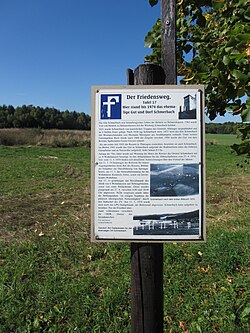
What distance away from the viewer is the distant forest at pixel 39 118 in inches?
2159

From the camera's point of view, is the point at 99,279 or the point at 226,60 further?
the point at 99,279

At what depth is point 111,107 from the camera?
1.81 metres

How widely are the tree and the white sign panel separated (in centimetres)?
27

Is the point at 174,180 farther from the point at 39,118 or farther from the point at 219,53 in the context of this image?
the point at 39,118

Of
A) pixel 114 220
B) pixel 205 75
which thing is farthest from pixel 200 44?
pixel 114 220

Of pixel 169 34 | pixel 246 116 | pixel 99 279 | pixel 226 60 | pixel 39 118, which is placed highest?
pixel 39 118

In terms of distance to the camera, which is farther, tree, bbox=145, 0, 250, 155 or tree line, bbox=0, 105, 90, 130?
tree line, bbox=0, 105, 90, 130

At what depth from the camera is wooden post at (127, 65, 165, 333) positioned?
1.87 meters

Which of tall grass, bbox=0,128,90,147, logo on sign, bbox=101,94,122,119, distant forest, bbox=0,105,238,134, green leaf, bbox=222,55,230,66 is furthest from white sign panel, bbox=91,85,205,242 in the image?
distant forest, bbox=0,105,238,134

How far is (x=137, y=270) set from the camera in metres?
1.88

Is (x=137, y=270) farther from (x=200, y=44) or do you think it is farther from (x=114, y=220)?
(x=200, y=44)

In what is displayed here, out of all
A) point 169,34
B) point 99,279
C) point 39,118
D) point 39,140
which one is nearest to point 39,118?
point 39,118

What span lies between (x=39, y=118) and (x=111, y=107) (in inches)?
2313

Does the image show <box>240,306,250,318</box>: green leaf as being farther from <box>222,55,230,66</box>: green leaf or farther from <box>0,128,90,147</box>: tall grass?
<box>0,128,90,147</box>: tall grass
